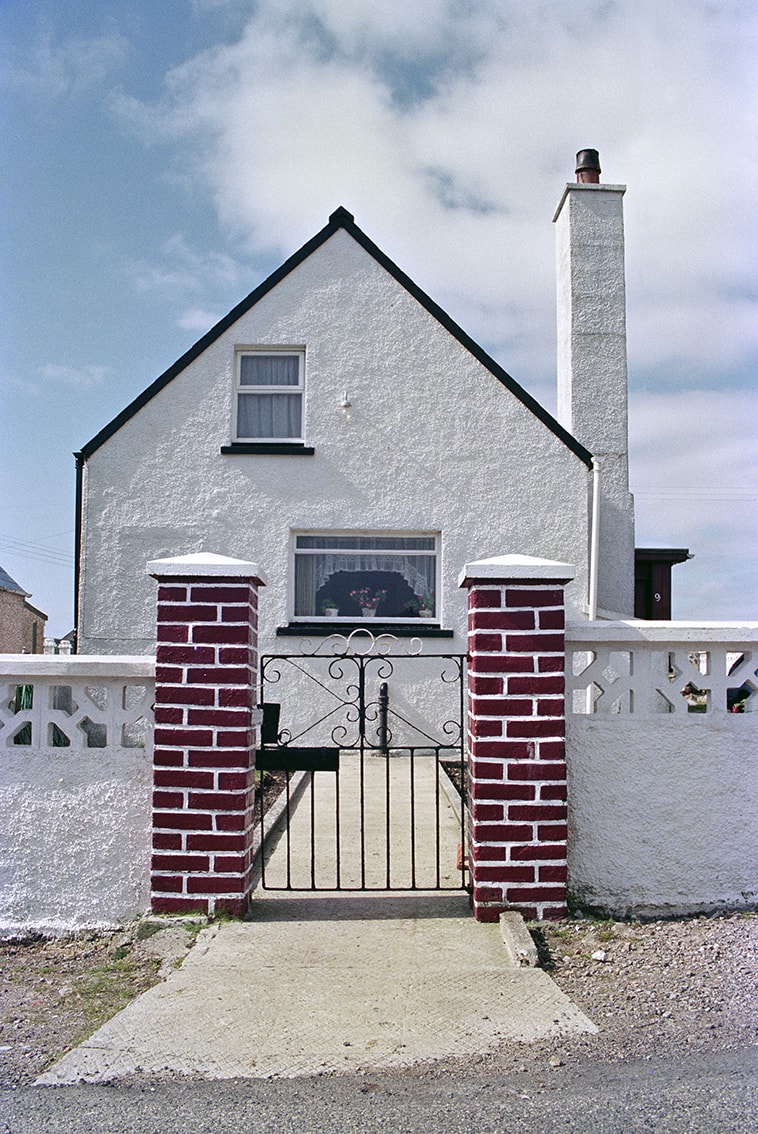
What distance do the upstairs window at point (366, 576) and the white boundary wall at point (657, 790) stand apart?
6.74 m

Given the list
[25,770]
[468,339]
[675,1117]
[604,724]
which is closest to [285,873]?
[25,770]

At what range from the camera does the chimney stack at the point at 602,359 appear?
1212 cm

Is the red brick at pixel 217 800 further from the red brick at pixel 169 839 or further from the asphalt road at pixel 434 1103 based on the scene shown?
the asphalt road at pixel 434 1103

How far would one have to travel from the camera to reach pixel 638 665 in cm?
505

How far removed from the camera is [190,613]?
4.88 metres

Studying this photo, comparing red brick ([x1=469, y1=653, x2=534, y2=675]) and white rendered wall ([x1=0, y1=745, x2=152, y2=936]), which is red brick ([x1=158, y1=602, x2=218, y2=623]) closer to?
white rendered wall ([x1=0, y1=745, x2=152, y2=936])

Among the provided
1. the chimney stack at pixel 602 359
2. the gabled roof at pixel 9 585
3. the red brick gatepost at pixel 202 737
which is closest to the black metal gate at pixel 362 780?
the red brick gatepost at pixel 202 737

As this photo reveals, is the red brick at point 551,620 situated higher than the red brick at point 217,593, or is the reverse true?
the red brick at point 217,593

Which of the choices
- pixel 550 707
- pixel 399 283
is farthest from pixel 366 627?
pixel 550 707

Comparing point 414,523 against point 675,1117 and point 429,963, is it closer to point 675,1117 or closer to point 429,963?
point 429,963

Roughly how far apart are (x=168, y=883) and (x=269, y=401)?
813cm

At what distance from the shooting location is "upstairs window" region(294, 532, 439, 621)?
1175 centimetres

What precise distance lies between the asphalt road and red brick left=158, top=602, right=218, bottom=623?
7.36 feet

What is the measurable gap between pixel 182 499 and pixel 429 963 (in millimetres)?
8280
